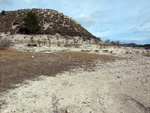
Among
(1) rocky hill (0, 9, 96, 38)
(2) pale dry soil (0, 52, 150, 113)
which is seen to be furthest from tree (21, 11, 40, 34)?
(2) pale dry soil (0, 52, 150, 113)

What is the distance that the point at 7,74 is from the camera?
190 inches

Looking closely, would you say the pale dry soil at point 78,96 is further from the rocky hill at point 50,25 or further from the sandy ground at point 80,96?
the rocky hill at point 50,25

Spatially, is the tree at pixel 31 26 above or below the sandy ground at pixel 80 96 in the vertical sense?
above

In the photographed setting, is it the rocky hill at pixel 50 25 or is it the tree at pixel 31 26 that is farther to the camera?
the rocky hill at pixel 50 25

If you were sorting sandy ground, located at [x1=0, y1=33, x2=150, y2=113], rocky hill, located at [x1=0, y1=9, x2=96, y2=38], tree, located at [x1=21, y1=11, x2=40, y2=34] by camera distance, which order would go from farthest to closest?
rocky hill, located at [x1=0, y1=9, x2=96, y2=38], tree, located at [x1=21, y1=11, x2=40, y2=34], sandy ground, located at [x1=0, y1=33, x2=150, y2=113]

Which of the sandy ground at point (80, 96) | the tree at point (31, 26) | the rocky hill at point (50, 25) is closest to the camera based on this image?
the sandy ground at point (80, 96)

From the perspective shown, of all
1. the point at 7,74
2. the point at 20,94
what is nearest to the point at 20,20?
the point at 7,74

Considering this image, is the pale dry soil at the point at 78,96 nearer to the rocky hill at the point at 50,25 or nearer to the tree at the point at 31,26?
the tree at the point at 31,26

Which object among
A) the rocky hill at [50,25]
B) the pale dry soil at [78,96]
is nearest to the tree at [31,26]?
the rocky hill at [50,25]

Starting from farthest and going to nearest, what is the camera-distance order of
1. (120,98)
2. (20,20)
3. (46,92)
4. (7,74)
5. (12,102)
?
1. (20,20)
2. (7,74)
3. (46,92)
4. (120,98)
5. (12,102)

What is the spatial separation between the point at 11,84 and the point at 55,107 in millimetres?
2019

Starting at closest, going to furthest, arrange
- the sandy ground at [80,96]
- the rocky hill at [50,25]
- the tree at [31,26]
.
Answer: the sandy ground at [80,96]
the tree at [31,26]
the rocky hill at [50,25]

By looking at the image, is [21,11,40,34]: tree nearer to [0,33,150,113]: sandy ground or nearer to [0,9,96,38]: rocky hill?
[0,9,96,38]: rocky hill

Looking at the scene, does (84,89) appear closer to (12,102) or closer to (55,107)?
(55,107)
